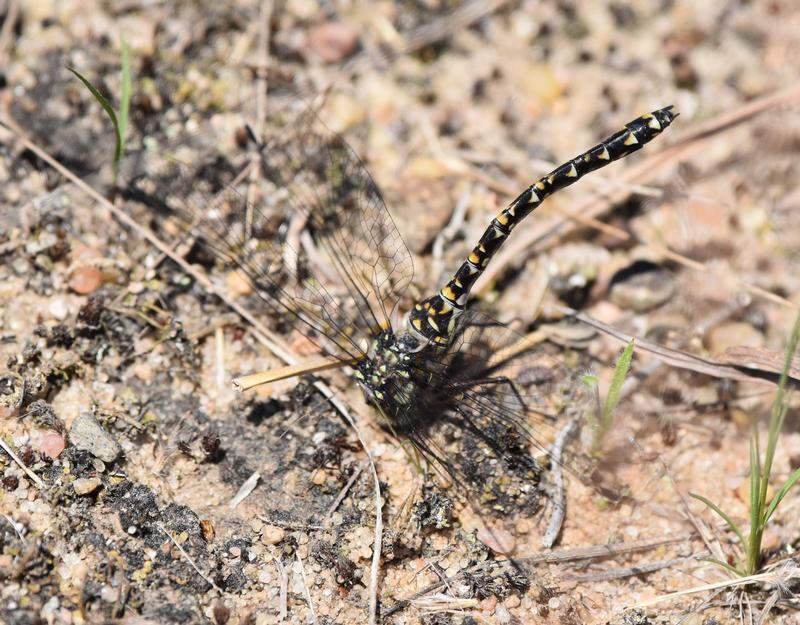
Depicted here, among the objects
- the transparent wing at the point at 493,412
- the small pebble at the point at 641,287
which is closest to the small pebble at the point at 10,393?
the transparent wing at the point at 493,412

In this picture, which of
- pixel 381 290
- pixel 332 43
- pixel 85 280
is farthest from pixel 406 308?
pixel 332 43

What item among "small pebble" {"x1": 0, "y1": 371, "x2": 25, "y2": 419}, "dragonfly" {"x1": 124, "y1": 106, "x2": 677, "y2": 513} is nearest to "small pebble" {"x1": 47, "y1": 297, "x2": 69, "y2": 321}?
"small pebble" {"x1": 0, "y1": 371, "x2": 25, "y2": 419}

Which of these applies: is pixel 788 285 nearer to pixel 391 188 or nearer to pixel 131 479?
pixel 391 188

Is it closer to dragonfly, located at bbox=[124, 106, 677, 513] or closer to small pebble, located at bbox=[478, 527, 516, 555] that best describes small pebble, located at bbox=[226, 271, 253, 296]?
dragonfly, located at bbox=[124, 106, 677, 513]

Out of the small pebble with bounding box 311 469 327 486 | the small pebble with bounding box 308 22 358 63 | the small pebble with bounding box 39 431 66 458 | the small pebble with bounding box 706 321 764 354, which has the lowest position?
the small pebble with bounding box 311 469 327 486

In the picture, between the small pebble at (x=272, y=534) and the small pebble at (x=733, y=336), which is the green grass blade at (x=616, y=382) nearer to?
the small pebble at (x=733, y=336)

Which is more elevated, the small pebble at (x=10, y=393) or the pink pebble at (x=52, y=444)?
the small pebble at (x=10, y=393)

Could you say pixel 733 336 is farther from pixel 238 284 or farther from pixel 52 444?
pixel 52 444
